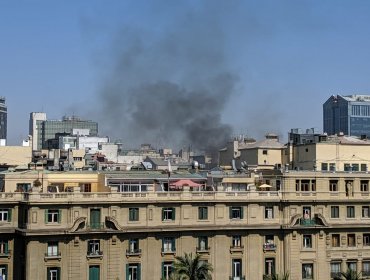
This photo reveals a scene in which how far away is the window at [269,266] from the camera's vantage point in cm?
7362

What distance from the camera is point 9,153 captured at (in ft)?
341

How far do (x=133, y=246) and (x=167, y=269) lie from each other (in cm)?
382

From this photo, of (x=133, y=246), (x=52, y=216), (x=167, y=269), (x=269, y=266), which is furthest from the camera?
(x=269, y=266)

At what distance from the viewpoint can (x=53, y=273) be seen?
218 feet

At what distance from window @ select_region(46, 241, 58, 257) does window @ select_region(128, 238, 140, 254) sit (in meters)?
6.63

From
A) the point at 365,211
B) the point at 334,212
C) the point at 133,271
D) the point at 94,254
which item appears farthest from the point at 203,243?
the point at 365,211

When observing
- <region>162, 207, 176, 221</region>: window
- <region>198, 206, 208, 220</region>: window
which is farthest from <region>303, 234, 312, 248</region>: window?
<region>162, 207, 176, 221</region>: window

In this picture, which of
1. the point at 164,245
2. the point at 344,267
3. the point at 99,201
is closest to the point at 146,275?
the point at 164,245

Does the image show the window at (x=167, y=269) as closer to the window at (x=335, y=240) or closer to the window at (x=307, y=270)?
the window at (x=307, y=270)

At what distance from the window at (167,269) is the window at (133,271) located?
2.26m

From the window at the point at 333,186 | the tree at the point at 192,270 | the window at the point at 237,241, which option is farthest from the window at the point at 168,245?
the window at the point at 333,186

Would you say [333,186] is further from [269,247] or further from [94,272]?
[94,272]

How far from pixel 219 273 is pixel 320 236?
11202mm

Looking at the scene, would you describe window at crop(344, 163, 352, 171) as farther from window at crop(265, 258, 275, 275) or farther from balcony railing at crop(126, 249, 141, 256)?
balcony railing at crop(126, 249, 141, 256)
